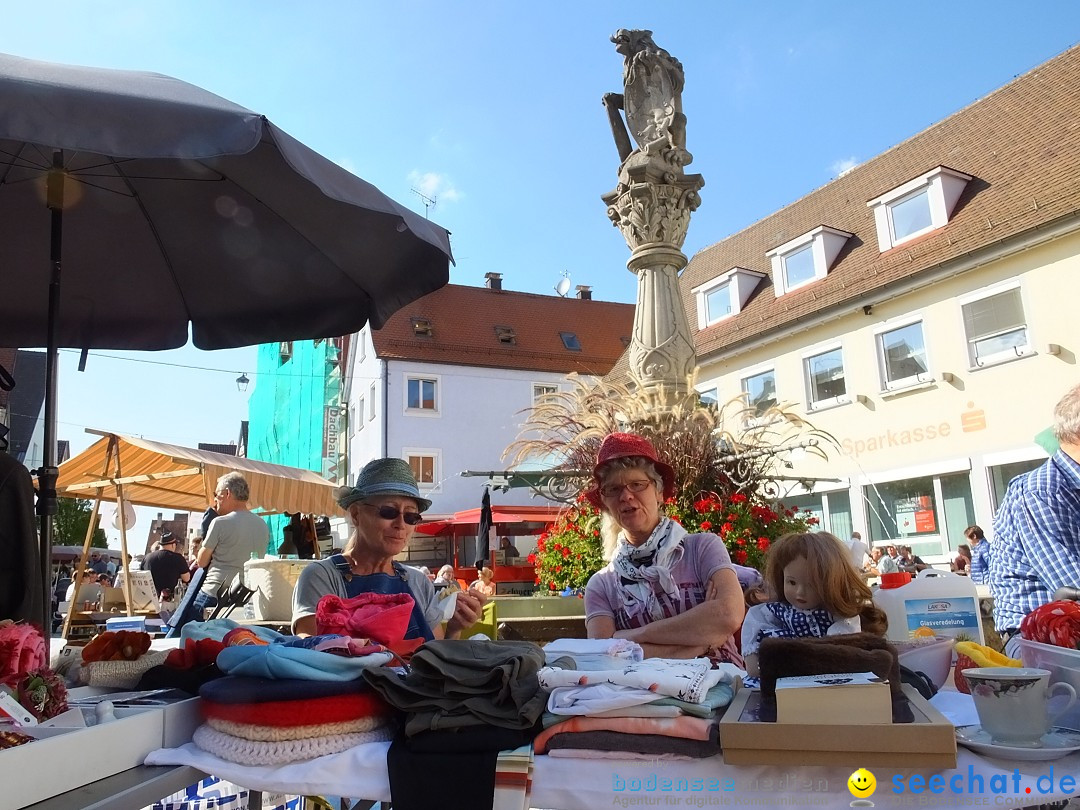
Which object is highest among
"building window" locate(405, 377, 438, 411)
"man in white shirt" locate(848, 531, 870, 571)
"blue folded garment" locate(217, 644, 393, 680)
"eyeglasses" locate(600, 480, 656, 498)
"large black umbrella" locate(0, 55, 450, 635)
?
"building window" locate(405, 377, 438, 411)

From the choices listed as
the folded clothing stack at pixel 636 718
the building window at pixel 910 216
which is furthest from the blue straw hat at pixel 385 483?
the building window at pixel 910 216

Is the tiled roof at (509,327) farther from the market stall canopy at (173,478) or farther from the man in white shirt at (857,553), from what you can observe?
the man in white shirt at (857,553)

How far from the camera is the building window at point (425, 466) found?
28.9 metres

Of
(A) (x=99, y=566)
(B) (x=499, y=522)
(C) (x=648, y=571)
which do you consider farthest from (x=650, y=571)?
(A) (x=99, y=566)

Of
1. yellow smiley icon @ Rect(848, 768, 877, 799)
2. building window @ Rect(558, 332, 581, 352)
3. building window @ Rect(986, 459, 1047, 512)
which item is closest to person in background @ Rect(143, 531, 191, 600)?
yellow smiley icon @ Rect(848, 768, 877, 799)

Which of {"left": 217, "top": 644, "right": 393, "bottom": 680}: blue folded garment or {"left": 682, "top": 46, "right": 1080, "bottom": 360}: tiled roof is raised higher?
{"left": 682, "top": 46, "right": 1080, "bottom": 360}: tiled roof

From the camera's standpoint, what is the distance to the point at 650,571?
10.1 feet

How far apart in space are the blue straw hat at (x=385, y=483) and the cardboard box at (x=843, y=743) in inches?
66.5

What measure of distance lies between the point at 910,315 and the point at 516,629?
1543cm

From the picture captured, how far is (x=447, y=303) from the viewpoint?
111ft

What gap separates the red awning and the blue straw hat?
53.5 feet

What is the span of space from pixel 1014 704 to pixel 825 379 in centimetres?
1901

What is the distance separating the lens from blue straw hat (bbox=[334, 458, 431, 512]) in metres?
2.82

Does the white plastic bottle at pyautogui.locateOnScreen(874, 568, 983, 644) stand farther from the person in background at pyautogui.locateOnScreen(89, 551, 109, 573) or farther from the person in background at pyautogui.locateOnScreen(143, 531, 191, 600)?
the person in background at pyautogui.locateOnScreen(89, 551, 109, 573)
